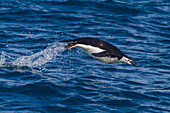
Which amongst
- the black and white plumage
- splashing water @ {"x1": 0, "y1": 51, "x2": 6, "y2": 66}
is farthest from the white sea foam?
the black and white plumage

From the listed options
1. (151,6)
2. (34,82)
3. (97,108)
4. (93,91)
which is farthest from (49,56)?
(151,6)

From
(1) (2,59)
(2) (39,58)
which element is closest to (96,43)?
(2) (39,58)

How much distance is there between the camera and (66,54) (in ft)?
35.1

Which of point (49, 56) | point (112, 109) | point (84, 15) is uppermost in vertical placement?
point (84, 15)

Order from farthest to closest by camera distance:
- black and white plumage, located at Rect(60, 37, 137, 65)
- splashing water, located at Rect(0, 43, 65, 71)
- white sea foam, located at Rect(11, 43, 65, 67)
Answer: white sea foam, located at Rect(11, 43, 65, 67)
splashing water, located at Rect(0, 43, 65, 71)
black and white plumage, located at Rect(60, 37, 137, 65)

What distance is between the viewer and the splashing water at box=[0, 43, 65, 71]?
923 centimetres

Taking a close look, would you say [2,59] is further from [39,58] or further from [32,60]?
[39,58]

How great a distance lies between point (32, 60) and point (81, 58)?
158 centimetres

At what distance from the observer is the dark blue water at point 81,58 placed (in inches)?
291

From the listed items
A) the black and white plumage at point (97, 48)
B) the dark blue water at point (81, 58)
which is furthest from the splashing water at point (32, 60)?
the black and white plumage at point (97, 48)

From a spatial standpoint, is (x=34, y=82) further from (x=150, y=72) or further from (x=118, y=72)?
(x=150, y=72)

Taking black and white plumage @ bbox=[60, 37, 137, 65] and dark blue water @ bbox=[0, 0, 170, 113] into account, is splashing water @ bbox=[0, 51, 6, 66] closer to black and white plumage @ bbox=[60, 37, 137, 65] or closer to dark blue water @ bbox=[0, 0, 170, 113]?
dark blue water @ bbox=[0, 0, 170, 113]

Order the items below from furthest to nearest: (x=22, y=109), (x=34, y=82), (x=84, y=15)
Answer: (x=84, y=15)
(x=34, y=82)
(x=22, y=109)

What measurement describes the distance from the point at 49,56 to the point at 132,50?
300cm
